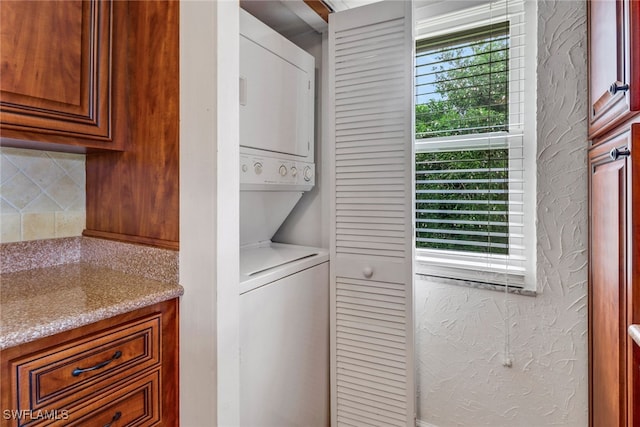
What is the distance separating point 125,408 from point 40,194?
36.0 inches

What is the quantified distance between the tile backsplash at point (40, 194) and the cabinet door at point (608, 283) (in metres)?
1.96

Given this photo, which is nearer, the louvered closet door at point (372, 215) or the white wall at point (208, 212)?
the white wall at point (208, 212)

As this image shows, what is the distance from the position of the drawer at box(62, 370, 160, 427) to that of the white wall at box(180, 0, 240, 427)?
10 centimetres

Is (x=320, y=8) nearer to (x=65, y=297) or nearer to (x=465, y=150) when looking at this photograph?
(x=465, y=150)

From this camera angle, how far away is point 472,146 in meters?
1.67

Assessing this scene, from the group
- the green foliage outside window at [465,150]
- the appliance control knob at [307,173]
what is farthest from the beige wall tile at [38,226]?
the green foliage outside window at [465,150]

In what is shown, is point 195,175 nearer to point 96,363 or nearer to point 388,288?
point 96,363

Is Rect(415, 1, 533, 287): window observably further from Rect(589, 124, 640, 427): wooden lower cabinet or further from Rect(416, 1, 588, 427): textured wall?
Rect(589, 124, 640, 427): wooden lower cabinet

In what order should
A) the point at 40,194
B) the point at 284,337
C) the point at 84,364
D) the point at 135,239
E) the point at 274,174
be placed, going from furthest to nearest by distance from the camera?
the point at 274,174 < the point at 284,337 < the point at 40,194 < the point at 135,239 < the point at 84,364

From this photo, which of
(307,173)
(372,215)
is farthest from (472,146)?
(307,173)

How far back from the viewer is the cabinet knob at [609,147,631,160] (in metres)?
0.91

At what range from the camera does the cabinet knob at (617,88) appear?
0.92 metres

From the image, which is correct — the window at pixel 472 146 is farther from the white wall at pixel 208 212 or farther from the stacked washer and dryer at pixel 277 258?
the white wall at pixel 208 212

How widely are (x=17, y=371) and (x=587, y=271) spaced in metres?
1.95
